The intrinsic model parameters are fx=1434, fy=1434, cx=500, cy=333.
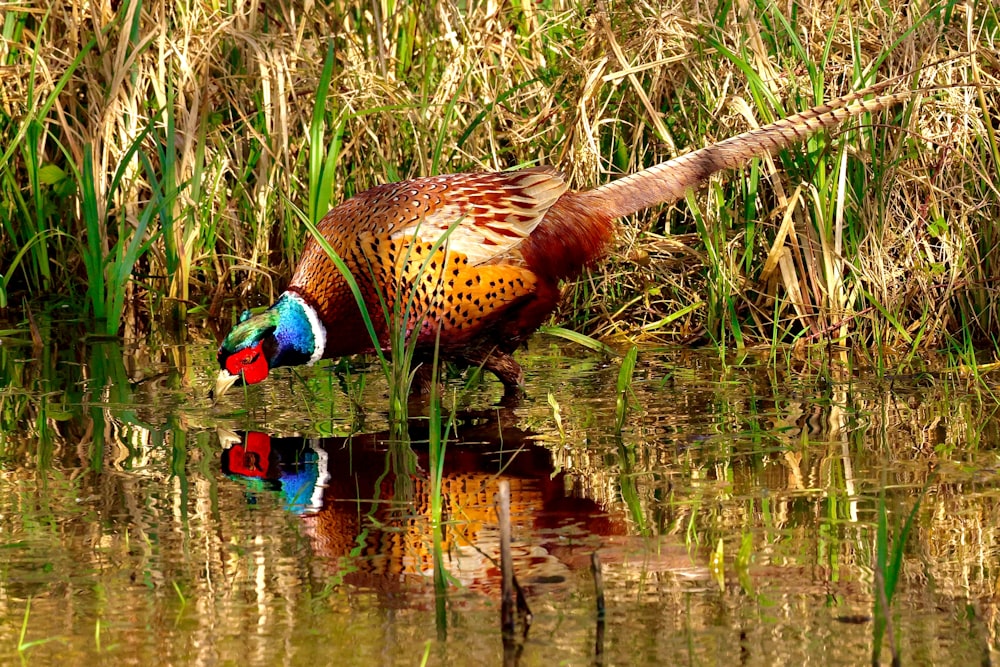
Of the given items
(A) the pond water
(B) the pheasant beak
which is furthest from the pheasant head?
(A) the pond water

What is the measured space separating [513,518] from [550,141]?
2894 millimetres

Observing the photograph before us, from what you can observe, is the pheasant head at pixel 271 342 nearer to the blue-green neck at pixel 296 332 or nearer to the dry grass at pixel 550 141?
the blue-green neck at pixel 296 332

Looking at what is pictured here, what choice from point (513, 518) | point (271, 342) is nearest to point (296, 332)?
point (271, 342)

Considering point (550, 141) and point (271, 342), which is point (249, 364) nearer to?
point (271, 342)

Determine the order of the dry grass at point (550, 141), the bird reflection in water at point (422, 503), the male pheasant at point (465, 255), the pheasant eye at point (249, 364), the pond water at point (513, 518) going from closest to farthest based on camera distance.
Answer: the pond water at point (513, 518)
the bird reflection in water at point (422, 503)
the pheasant eye at point (249, 364)
the male pheasant at point (465, 255)
the dry grass at point (550, 141)

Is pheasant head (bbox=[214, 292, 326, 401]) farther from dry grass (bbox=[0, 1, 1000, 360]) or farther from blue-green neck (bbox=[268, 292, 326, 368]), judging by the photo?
dry grass (bbox=[0, 1, 1000, 360])

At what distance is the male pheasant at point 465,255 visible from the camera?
179 inches

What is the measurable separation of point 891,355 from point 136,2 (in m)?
3.34

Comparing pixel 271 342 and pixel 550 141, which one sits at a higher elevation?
pixel 550 141

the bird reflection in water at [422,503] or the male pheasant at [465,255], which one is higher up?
the male pheasant at [465,255]

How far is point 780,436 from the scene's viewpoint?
13.2ft

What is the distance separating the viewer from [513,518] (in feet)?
10.9

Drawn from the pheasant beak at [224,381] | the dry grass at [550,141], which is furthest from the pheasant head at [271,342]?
the dry grass at [550,141]

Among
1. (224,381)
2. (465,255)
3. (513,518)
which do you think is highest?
(465,255)
